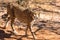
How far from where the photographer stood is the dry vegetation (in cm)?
764

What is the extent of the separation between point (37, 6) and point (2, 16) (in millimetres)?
1986

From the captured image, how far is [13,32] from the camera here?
26.1 ft

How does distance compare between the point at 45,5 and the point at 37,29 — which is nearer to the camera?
the point at 37,29

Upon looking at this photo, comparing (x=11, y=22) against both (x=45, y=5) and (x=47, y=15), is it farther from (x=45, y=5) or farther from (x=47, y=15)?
(x=45, y=5)

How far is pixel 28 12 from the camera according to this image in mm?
7070

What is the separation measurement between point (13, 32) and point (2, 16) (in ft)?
5.36

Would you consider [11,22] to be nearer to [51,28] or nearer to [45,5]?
[51,28]

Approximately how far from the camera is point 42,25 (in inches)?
332

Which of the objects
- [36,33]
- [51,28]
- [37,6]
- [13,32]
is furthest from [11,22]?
[37,6]

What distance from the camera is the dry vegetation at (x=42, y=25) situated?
301 inches

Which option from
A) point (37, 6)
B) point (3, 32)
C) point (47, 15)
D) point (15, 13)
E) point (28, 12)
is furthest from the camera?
point (37, 6)

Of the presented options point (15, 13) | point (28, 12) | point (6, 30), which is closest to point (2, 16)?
point (6, 30)

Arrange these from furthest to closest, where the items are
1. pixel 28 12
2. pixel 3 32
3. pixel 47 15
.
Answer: pixel 47 15 < pixel 3 32 < pixel 28 12

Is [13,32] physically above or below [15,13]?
below
